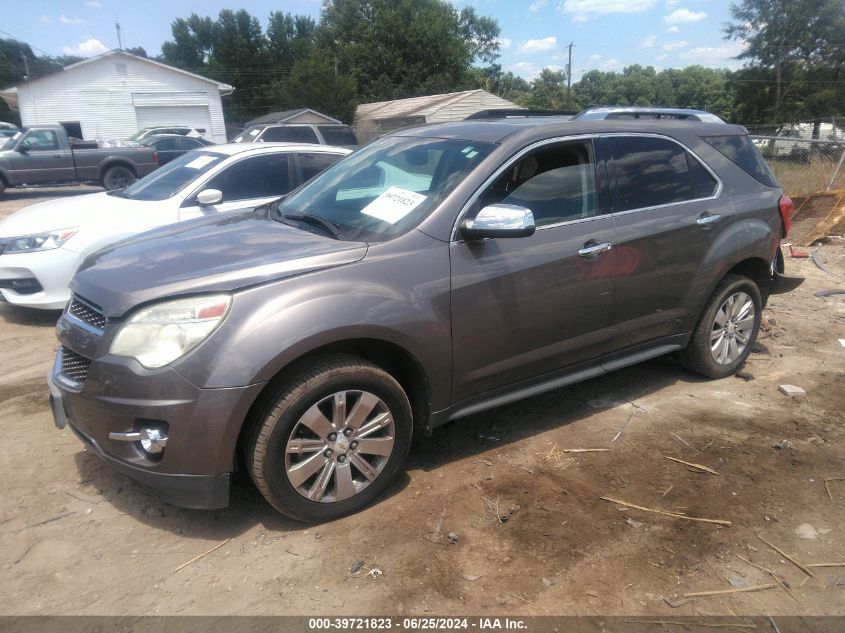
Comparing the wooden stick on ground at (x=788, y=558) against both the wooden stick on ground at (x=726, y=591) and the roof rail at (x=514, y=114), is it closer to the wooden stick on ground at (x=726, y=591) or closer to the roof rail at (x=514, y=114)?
the wooden stick on ground at (x=726, y=591)

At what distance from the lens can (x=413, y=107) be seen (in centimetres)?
3781

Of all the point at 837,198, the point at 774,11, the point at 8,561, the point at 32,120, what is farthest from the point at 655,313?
the point at 774,11

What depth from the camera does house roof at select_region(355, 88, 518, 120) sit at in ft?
116

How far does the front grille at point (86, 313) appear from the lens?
2.88 m

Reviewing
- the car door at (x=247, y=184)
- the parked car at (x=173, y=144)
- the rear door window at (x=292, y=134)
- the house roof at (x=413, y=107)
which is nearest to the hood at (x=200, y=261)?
the car door at (x=247, y=184)

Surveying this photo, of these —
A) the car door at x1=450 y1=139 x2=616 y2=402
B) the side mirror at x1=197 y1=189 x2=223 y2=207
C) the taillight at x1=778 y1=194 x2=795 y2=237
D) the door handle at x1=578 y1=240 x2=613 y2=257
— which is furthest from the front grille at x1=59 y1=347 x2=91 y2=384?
the taillight at x1=778 y1=194 x2=795 y2=237

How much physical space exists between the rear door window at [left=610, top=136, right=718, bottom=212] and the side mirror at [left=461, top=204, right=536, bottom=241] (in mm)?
917

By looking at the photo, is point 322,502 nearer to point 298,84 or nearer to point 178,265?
point 178,265

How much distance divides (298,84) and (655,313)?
131 feet

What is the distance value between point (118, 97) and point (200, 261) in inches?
1373

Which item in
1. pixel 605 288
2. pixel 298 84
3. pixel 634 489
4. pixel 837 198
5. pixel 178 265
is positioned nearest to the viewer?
pixel 178 265

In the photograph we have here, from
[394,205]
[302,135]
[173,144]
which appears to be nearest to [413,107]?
[173,144]

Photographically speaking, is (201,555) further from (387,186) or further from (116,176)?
(116,176)

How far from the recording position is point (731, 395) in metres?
4.56
